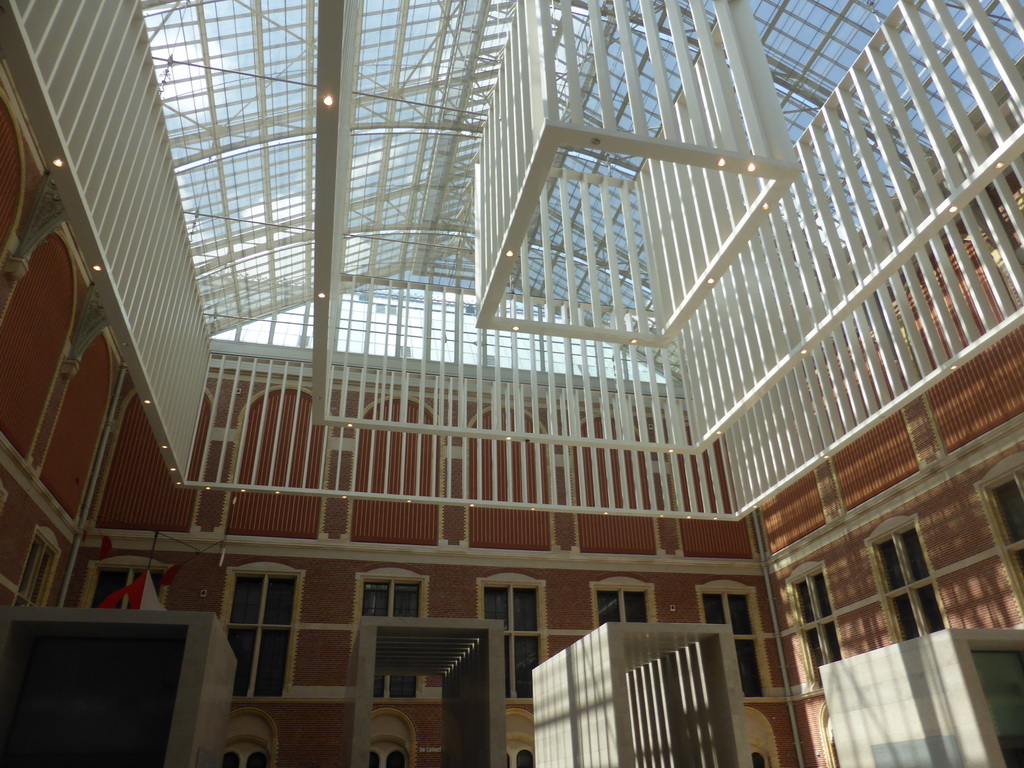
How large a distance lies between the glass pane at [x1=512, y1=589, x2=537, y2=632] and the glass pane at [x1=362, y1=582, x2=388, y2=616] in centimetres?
346

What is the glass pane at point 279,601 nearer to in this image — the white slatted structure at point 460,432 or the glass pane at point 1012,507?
the white slatted structure at point 460,432

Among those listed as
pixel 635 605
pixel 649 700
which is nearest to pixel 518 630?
pixel 635 605

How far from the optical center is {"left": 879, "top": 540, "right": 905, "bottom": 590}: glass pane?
17.0m

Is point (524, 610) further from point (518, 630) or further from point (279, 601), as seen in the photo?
point (279, 601)

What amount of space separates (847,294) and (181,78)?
1378cm

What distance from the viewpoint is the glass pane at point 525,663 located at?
19.8 meters

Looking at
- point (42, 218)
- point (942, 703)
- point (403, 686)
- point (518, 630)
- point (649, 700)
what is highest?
point (42, 218)

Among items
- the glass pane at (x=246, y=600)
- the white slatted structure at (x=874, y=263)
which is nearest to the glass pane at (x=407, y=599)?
the glass pane at (x=246, y=600)

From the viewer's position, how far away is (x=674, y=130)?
837cm

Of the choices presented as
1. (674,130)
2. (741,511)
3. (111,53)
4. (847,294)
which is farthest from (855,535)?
(111,53)

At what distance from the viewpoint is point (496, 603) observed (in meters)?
20.6

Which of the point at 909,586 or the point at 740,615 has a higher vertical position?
the point at 740,615

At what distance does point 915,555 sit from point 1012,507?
2774 mm

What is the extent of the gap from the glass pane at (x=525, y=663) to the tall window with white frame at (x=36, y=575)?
11.2m
